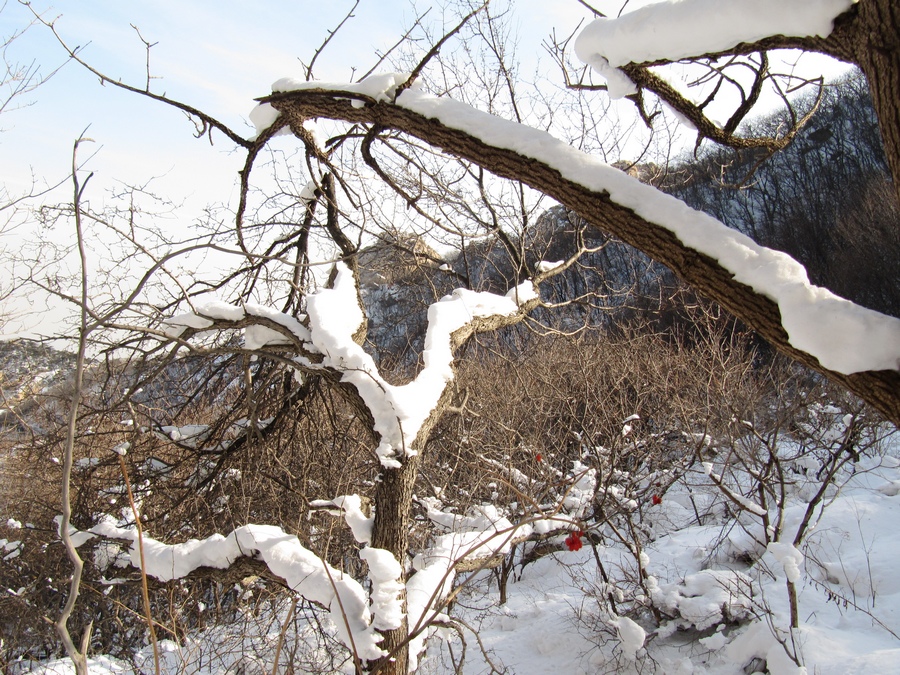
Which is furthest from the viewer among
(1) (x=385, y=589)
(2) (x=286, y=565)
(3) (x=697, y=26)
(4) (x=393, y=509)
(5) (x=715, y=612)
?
(5) (x=715, y=612)

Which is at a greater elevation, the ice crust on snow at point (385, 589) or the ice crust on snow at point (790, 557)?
the ice crust on snow at point (385, 589)

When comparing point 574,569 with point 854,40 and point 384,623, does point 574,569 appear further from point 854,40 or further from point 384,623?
point 854,40

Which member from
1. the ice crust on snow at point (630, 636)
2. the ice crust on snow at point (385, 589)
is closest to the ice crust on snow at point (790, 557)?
the ice crust on snow at point (630, 636)

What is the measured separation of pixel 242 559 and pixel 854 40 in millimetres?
3084

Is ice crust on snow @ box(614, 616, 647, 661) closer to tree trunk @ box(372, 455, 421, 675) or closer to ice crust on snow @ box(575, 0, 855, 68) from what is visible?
tree trunk @ box(372, 455, 421, 675)

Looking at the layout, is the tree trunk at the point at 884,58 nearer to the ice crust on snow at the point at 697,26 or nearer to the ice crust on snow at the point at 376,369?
the ice crust on snow at the point at 697,26

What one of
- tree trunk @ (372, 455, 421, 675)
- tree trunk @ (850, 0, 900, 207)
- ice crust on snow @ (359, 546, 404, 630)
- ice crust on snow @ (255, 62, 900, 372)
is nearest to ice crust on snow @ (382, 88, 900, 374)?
ice crust on snow @ (255, 62, 900, 372)

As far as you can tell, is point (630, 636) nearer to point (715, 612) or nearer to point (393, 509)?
point (715, 612)

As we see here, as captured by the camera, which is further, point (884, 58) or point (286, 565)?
point (286, 565)

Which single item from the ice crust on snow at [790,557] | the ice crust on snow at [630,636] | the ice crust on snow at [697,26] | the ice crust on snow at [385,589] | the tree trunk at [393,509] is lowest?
the ice crust on snow at [630,636]

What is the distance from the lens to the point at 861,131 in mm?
23219

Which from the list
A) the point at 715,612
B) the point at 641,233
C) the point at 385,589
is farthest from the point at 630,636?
the point at 641,233

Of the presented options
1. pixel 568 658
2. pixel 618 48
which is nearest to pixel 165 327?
pixel 618 48

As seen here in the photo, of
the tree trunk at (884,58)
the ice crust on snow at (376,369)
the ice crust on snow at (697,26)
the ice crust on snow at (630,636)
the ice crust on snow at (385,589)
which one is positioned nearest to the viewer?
the tree trunk at (884,58)
